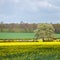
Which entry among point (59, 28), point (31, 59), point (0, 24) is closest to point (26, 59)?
point (31, 59)

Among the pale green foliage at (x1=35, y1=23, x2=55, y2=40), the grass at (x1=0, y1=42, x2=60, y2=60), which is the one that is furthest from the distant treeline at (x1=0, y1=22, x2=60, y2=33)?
the grass at (x1=0, y1=42, x2=60, y2=60)

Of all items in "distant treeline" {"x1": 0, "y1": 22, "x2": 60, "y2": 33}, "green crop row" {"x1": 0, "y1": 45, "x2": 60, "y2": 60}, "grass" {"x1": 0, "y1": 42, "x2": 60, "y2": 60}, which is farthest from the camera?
"distant treeline" {"x1": 0, "y1": 22, "x2": 60, "y2": 33}

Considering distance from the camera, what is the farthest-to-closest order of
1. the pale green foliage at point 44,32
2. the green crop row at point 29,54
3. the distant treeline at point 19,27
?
the distant treeline at point 19,27, the pale green foliage at point 44,32, the green crop row at point 29,54

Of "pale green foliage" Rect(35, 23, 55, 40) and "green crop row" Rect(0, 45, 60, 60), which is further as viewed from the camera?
"pale green foliage" Rect(35, 23, 55, 40)

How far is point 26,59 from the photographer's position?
2977cm

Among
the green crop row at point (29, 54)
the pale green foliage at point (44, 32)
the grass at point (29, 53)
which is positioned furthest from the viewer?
the pale green foliage at point (44, 32)

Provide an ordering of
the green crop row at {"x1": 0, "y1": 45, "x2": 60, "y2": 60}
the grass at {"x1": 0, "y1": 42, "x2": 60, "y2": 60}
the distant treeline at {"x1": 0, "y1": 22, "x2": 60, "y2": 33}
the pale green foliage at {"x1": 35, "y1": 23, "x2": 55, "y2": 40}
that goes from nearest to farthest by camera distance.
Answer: the green crop row at {"x1": 0, "y1": 45, "x2": 60, "y2": 60}, the grass at {"x1": 0, "y1": 42, "x2": 60, "y2": 60}, the pale green foliage at {"x1": 35, "y1": 23, "x2": 55, "y2": 40}, the distant treeline at {"x1": 0, "y1": 22, "x2": 60, "y2": 33}

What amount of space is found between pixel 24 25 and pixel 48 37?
205 ft

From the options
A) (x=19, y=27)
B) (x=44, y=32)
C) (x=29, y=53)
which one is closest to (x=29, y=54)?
(x=29, y=53)

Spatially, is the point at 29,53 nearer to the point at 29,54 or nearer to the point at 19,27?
the point at 29,54

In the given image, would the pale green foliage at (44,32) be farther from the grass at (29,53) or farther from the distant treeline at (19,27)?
the grass at (29,53)

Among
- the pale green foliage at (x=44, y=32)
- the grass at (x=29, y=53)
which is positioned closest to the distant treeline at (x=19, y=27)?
the pale green foliage at (x=44, y=32)

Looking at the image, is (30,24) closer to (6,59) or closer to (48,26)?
(48,26)

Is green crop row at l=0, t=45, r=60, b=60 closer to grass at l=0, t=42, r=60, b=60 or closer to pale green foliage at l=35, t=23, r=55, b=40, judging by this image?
grass at l=0, t=42, r=60, b=60
